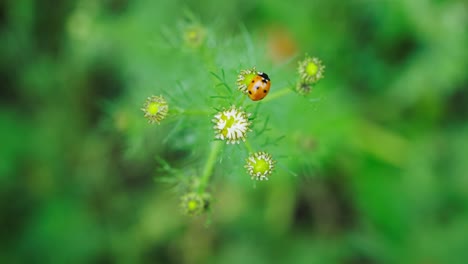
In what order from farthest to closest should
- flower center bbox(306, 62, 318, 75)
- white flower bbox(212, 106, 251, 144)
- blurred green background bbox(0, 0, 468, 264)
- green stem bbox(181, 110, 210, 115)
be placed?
blurred green background bbox(0, 0, 468, 264) < green stem bbox(181, 110, 210, 115) < flower center bbox(306, 62, 318, 75) < white flower bbox(212, 106, 251, 144)

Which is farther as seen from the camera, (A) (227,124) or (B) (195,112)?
(B) (195,112)

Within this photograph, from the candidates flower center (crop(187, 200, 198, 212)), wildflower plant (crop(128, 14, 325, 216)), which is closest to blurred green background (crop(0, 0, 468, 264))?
wildflower plant (crop(128, 14, 325, 216))

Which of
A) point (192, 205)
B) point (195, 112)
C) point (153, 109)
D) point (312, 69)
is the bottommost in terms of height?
point (192, 205)

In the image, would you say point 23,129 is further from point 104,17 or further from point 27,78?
point 104,17

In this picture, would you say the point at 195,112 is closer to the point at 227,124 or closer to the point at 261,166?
the point at 227,124

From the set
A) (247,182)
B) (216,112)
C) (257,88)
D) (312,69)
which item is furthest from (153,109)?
Answer: (247,182)

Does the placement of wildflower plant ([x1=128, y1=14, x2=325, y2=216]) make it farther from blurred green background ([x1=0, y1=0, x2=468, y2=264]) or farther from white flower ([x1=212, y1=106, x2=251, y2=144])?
blurred green background ([x1=0, y1=0, x2=468, y2=264])
